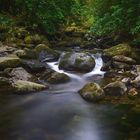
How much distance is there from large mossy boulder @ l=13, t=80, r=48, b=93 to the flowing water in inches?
8.2

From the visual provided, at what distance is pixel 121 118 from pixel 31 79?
3765 millimetres

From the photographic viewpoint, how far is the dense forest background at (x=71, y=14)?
1314cm

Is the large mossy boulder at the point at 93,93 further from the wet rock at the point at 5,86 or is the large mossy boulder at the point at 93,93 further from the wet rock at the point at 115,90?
the wet rock at the point at 5,86

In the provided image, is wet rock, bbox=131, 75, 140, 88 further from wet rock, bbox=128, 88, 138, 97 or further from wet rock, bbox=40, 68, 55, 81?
wet rock, bbox=40, 68, 55, 81

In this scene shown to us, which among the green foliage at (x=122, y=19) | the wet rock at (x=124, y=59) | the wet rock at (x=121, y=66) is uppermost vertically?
the green foliage at (x=122, y=19)

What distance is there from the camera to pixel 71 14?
62.9 feet

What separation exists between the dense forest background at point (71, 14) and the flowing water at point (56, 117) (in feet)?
15.2

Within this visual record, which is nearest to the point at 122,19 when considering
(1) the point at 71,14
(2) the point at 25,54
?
(2) the point at 25,54

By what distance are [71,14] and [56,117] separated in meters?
12.1

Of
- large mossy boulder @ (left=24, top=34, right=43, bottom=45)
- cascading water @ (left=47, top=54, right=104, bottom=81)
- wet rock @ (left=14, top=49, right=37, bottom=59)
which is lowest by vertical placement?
cascading water @ (left=47, top=54, right=104, bottom=81)

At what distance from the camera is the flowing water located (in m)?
6.97

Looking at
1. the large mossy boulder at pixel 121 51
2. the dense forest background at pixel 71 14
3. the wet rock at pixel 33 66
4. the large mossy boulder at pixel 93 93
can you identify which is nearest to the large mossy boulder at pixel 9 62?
the wet rock at pixel 33 66

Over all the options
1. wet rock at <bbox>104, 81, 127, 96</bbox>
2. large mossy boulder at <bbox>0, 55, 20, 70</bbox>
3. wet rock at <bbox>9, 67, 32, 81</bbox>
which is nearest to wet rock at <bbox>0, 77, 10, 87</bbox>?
wet rock at <bbox>9, 67, 32, 81</bbox>

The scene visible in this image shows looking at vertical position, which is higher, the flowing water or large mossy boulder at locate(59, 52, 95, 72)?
large mossy boulder at locate(59, 52, 95, 72)
